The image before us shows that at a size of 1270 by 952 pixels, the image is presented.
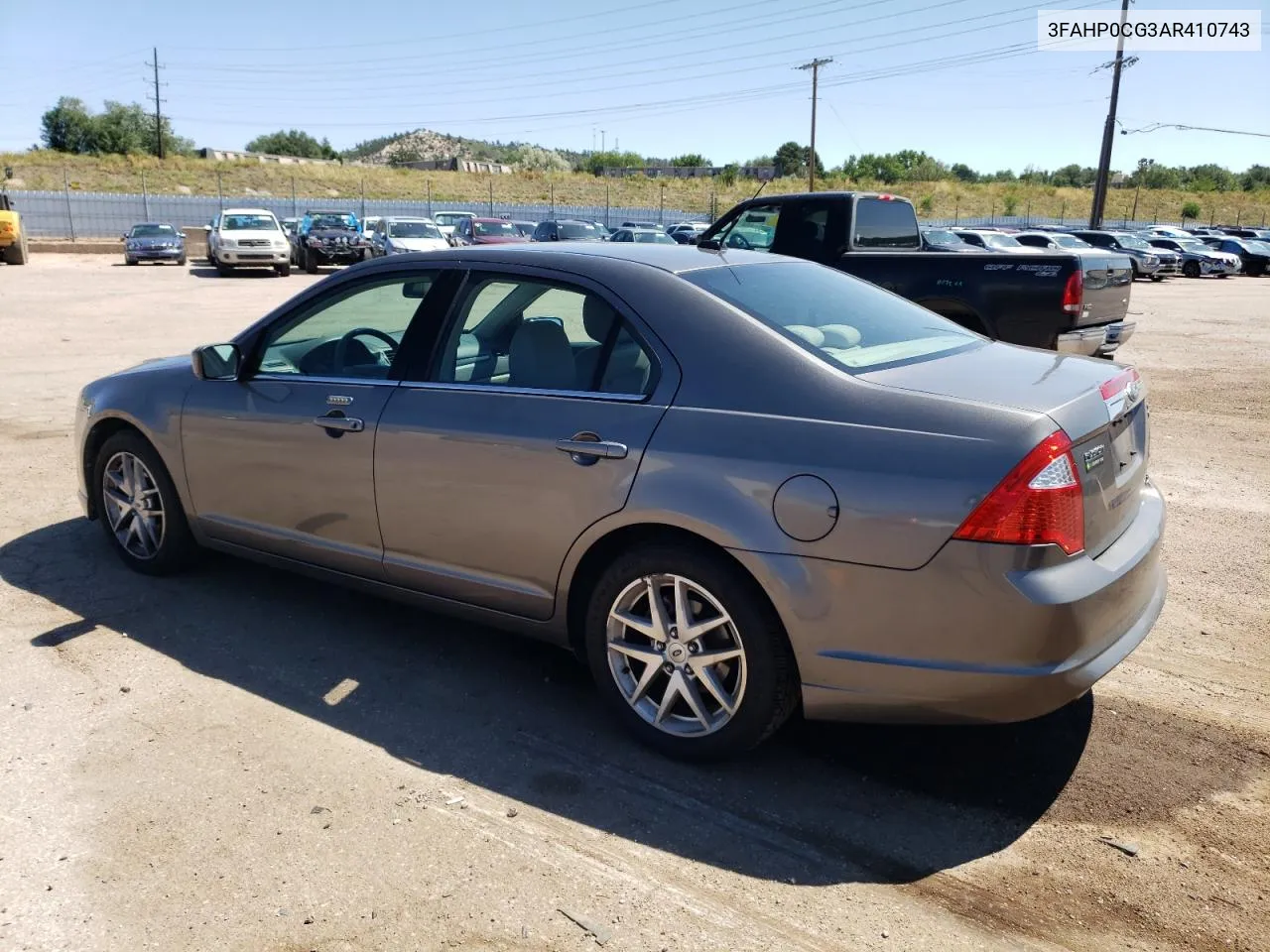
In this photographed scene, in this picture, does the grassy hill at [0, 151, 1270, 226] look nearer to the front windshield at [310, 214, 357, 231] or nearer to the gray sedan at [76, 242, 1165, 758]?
the front windshield at [310, 214, 357, 231]

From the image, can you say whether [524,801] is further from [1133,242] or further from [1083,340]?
[1133,242]

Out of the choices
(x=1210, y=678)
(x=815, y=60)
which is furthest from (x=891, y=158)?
(x=1210, y=678)

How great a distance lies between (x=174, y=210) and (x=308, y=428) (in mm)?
48835

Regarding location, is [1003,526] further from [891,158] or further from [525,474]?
[891,158]

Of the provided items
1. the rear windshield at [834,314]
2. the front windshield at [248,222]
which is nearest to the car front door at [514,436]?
the rear windshield at [834,314]

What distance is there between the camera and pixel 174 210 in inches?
1855

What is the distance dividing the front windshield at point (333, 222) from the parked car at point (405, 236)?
148 cm

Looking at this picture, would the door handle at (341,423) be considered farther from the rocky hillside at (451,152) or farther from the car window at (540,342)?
the rocky hillside at (451,152)

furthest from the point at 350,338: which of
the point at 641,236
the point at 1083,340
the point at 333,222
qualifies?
the point at 333,222

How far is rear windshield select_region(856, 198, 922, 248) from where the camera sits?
1051 centimetres

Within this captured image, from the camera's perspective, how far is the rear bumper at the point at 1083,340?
902 centimetres

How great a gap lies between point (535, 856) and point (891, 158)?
113 meters

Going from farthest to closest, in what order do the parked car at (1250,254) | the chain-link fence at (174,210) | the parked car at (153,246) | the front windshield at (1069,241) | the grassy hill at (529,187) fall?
the grassy hill at (529,187), the chain-link fence at (174,210), the parked car at (1250,254), the parked car at (153,246), the front windshield at (1069,241)

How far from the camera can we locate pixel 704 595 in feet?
10.5
